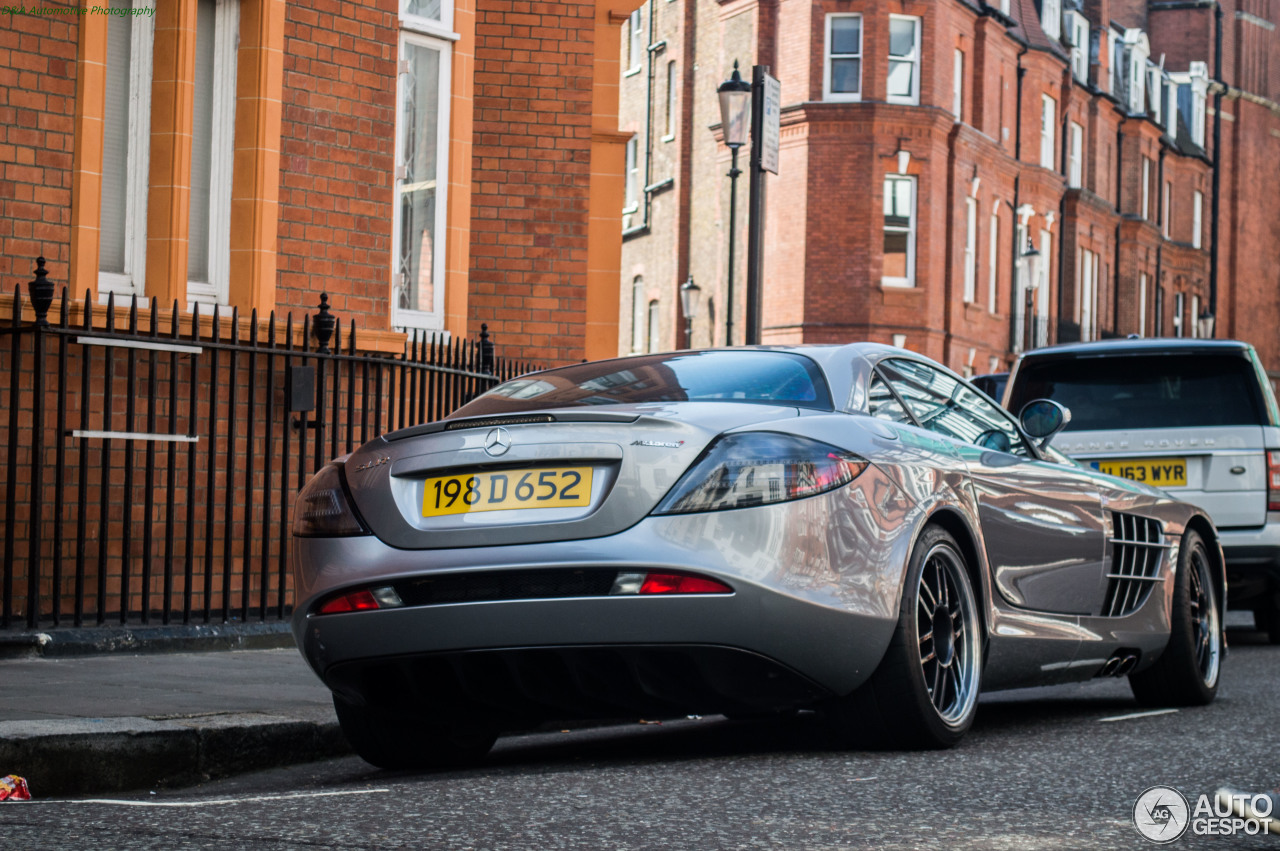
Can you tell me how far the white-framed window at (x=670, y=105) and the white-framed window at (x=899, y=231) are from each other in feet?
23.9

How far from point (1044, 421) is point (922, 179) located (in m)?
29.7

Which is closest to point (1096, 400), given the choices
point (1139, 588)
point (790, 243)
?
point (1139, 588)

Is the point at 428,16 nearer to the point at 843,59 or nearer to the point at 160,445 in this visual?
the point at 160,445

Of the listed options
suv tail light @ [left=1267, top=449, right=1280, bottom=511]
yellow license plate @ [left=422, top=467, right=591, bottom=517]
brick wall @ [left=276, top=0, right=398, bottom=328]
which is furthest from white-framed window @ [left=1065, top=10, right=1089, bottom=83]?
yellow license plate @ [left=422, top=467, right=591, bottom=517]

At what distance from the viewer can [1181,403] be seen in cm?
1098

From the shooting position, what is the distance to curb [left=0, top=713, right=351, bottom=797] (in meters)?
5.03

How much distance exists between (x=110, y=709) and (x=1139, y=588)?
401 centimetres

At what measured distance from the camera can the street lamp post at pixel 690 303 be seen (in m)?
39.3

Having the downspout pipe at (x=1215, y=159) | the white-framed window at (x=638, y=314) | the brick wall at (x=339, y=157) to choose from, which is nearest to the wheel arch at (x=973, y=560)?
the brick wall at (x=339, y=157)

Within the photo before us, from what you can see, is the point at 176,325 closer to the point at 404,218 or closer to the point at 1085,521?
the point at 404,218

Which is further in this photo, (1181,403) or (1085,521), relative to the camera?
(1181,403)

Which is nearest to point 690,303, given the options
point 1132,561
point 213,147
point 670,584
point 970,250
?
point 970,250

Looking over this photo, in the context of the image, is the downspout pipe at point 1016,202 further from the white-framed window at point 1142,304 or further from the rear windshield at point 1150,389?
the rear windshield at point 1150,389

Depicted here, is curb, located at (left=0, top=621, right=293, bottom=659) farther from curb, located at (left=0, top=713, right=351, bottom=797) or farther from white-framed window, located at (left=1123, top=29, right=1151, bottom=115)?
white-framed window, located at (left=1123, top=29, right=1151, bottom=115)
